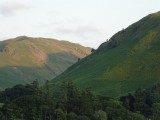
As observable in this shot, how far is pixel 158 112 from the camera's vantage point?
184 meters

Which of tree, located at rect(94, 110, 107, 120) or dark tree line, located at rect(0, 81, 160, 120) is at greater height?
dark tree line, located at rect(0, 81, 160, 120)

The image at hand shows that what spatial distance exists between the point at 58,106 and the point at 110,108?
69.5 feet

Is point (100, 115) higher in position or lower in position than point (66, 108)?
lower

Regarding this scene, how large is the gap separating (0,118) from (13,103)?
12657mm

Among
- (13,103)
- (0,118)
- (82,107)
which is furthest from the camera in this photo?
(82,107)

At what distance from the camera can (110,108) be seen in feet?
592

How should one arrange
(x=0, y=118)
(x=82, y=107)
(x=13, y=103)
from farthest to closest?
1. (x=82, y=107)
2. (x=13, y=103)
3. (x=0, y=118)

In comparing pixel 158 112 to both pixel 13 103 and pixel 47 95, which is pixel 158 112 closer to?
pixel 47 95

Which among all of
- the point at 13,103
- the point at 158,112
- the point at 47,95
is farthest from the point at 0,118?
the point at 158,112

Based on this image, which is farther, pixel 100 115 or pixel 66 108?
pixel 66 108

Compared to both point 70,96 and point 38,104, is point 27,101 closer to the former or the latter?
point 38,104

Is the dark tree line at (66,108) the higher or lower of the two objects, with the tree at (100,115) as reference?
higher

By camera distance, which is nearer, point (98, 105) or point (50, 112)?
point (50, 112)

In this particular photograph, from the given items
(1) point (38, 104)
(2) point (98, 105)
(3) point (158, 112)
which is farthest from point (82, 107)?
(3) point (158, 112)
